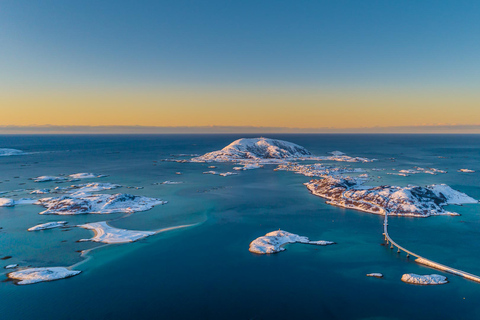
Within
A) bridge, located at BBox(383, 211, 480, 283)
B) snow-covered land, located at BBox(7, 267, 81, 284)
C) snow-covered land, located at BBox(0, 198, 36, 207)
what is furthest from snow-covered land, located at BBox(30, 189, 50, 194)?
bridge, located at BBox(383, 211, 480, 283)

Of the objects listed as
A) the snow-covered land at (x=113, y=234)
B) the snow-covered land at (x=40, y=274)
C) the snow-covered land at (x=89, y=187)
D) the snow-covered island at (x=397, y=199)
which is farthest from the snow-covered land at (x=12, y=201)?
the snow-covered island at (x=397, y=199)

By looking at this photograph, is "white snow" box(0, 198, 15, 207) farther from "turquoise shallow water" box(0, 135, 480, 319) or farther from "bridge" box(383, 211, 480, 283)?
"bridge" box(383, 211, 480, 283)

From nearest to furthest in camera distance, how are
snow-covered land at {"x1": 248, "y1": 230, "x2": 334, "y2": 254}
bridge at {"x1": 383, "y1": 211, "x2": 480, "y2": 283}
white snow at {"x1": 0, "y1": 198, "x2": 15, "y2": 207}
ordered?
bridge at {"x1": 383, "y1": 211, "x2": 480, "y2": 283} → snow-covered land at {"x1": 248, "y1": 230, "x2": 334, "y2": 254} → white snow at {"x1": 0, "y1": 198, "x2": 15, "y2": 207}

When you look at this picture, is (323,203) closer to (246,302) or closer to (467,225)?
(467,225)

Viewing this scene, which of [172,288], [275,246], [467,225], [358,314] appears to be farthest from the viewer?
[467,225]

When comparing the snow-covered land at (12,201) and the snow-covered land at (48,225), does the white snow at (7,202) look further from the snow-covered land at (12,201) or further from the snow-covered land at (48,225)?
the snow-covered land at (48,225)

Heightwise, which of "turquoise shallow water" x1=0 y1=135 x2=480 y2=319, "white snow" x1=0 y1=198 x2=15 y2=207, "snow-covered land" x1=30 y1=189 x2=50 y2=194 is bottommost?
"turquoise shallow water" x1=0 y1=135 x2=480 y2=319

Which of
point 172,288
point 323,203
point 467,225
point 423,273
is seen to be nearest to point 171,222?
point 172,288

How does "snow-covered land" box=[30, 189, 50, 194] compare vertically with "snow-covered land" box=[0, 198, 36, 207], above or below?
above
